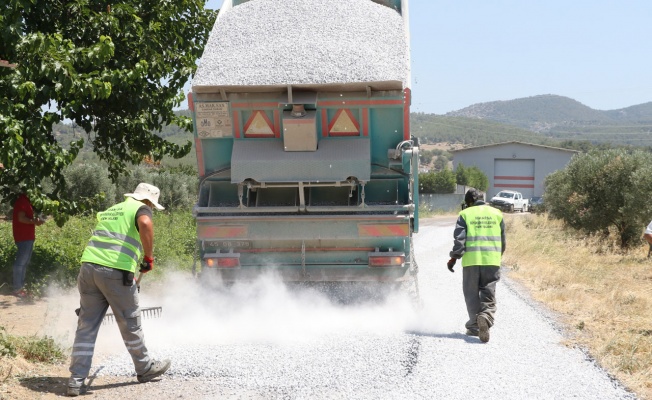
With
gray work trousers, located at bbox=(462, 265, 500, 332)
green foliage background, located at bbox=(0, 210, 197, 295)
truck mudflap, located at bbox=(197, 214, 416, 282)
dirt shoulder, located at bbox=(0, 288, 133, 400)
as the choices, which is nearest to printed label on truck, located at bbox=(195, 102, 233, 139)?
truck mudflap, located at bbox=(197, 214, 416, 282)

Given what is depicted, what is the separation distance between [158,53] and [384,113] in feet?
14.9

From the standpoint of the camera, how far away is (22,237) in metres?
8.79

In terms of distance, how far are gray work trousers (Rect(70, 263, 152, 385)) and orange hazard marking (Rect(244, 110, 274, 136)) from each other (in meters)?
2.59

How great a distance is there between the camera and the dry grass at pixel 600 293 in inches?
227

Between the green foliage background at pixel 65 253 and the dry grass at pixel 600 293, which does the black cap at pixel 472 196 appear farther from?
the green foliage background at pixel 65 253

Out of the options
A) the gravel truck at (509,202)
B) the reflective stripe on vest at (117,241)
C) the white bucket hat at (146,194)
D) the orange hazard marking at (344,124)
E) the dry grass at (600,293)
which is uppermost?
the orange hazard marking at (344,124)

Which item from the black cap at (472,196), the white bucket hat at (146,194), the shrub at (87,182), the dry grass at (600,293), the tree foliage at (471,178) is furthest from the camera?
the tree foliage at (471,178)

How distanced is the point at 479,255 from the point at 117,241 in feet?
11.1

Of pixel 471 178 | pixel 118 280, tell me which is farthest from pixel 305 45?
pixel 471 178

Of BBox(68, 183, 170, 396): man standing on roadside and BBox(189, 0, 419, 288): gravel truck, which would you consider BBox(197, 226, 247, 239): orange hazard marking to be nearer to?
BBox(189, 0, 419, 288): gravel truck

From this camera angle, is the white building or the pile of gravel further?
the white building

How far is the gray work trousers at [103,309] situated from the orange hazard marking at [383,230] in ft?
8.95

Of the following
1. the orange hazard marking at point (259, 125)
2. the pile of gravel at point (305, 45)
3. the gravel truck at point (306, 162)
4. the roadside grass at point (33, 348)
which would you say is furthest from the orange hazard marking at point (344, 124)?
the roadside grass at point (33, 348)

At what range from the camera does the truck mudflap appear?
7.34 m
